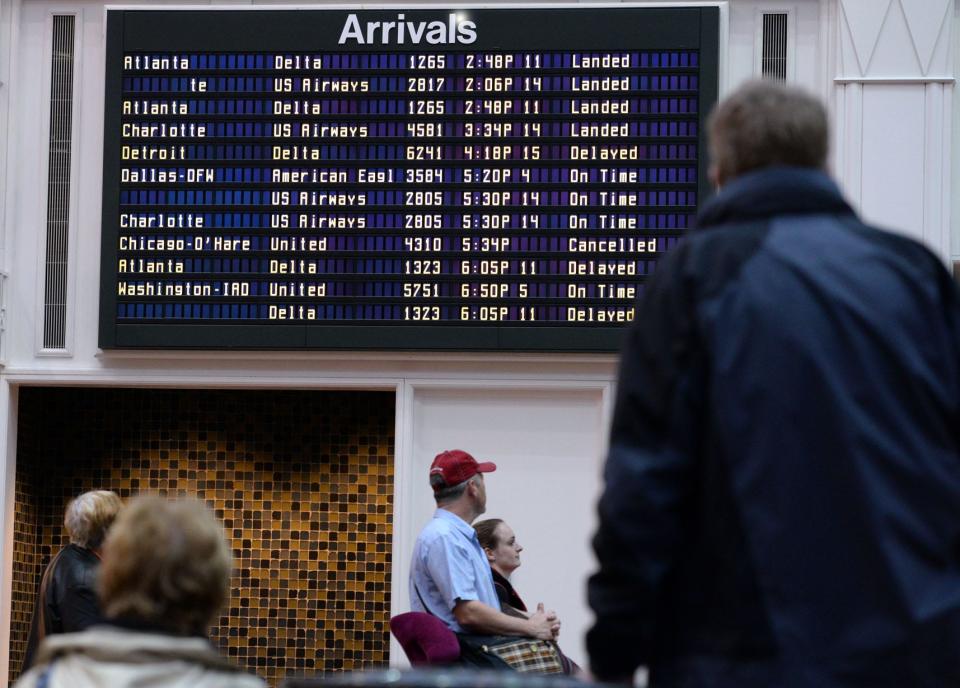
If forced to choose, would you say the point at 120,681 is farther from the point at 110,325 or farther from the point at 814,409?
the point at 110,325

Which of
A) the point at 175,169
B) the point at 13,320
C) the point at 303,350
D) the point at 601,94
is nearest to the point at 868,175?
the point at 601,94

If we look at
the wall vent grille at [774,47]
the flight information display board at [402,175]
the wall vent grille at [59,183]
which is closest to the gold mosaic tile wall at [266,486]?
the wall vent grille at [59,183]

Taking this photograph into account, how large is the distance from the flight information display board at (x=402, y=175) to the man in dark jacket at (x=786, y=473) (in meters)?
5.81

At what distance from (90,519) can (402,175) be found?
10.4 feet

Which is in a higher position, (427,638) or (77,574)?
(77,574)

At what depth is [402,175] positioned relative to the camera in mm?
8234

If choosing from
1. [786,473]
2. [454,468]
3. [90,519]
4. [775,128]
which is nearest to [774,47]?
[454,468]

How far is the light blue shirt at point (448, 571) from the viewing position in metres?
5.35

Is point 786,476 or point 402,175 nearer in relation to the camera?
point 786,476

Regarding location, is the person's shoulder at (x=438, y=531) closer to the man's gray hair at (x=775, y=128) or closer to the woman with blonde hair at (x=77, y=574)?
the woman with blonde hair at (x=77, y=574)

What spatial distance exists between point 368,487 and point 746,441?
7531 mm

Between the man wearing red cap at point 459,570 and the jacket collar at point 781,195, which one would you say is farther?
the man wearing red cap at point 459,570

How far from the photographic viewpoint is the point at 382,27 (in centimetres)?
840

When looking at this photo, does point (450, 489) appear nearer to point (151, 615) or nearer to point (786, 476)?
point (151, 615)
